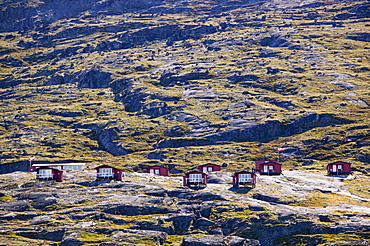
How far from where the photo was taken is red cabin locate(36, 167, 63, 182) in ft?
523

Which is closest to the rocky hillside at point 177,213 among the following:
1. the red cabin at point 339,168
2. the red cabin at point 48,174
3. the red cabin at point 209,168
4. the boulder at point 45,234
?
the boulder at point 45,234

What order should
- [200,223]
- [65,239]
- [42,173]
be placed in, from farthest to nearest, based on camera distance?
1. [42,173]
2. [200,223]
3. [65,239]

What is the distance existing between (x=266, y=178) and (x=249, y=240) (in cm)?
4351

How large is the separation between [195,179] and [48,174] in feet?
130

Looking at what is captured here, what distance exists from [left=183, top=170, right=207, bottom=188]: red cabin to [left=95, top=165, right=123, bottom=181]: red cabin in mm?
18651

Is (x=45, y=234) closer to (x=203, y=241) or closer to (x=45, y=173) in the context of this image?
(x=203, y=241)

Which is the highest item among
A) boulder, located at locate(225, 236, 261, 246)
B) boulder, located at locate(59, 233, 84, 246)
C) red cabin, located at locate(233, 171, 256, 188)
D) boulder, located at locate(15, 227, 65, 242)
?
red cabin, located at locate(233, 171, 256, 188)

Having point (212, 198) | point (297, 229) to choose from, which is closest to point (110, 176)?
point (212, 198)

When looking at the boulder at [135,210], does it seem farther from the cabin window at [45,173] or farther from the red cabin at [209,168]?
the red cabin at [209,168]

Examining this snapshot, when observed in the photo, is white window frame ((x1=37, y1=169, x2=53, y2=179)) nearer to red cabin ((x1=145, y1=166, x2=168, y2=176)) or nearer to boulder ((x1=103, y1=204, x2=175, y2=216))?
boulder ((x1=103, y1=204, x2=175, y2=216))

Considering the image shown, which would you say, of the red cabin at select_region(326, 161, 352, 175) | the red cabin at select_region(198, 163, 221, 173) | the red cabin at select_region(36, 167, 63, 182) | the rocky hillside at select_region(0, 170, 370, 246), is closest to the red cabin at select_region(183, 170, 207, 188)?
the rocky hillside at select_region(0, 170, 370, 246)

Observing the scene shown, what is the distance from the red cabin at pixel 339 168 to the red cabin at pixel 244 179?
127 feet

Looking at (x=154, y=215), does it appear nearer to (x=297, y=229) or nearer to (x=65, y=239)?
(x=65, y=239)

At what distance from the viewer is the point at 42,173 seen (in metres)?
160
